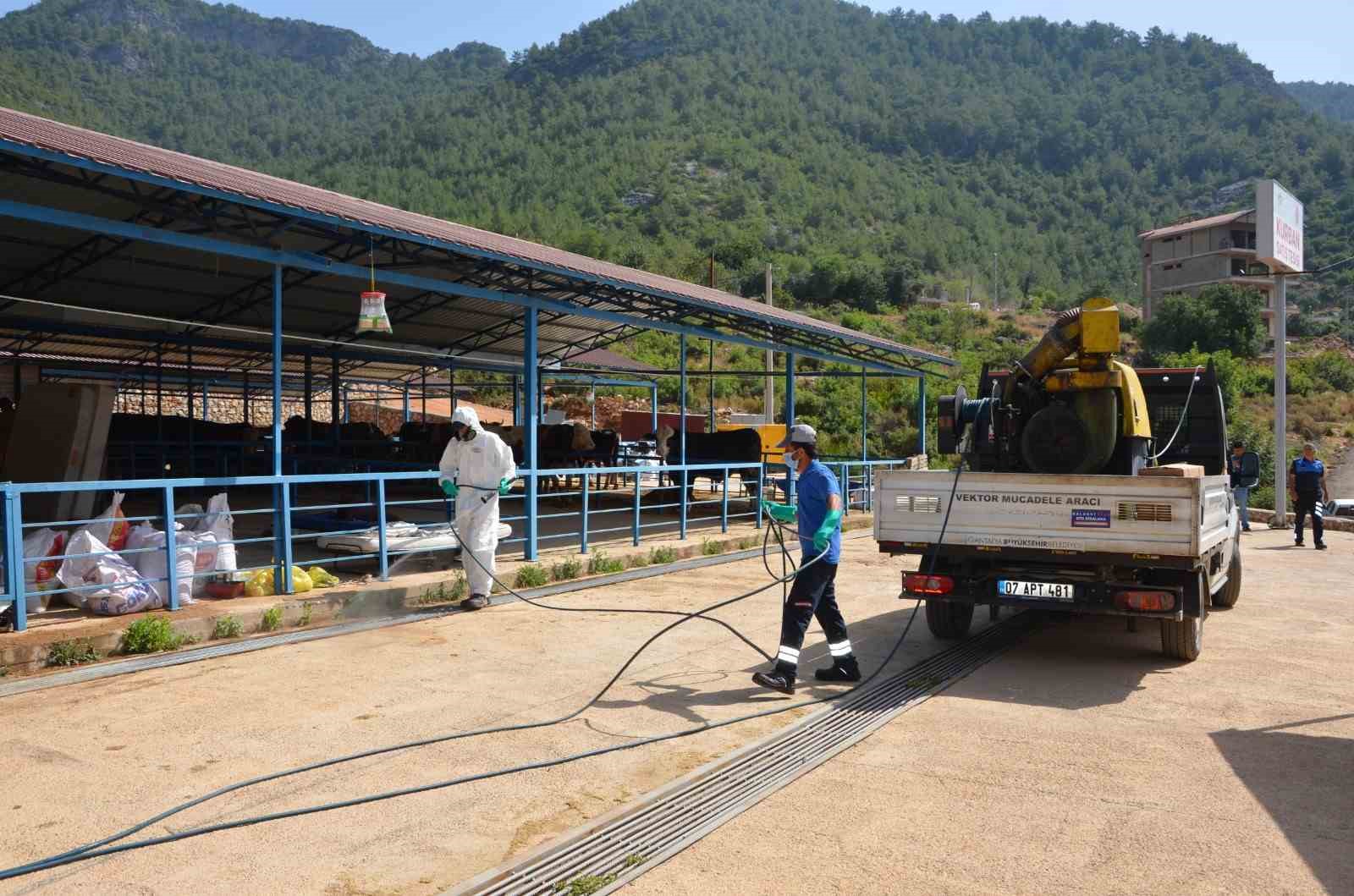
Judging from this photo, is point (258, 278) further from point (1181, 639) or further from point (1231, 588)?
point (1231, 588)

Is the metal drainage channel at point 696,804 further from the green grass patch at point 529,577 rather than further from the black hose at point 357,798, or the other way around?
the green grass patch at point 529,577

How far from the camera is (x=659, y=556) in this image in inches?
518

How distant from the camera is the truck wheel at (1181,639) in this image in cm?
765

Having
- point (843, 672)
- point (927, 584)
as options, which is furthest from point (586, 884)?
point (927, 584)

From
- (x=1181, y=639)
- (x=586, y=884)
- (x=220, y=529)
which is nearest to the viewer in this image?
(x=586, y=884)

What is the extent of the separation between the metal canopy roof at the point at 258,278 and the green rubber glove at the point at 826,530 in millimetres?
5196

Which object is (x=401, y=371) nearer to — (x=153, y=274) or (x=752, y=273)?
(x=153, y=274)

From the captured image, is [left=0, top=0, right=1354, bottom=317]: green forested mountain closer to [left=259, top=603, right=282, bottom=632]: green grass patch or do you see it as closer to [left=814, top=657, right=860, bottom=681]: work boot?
[left=259, top=603, right=282, bottom=632]: green grass patch

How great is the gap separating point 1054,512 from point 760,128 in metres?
134

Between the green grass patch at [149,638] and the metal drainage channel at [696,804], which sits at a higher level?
the green grass patch at [149,638]

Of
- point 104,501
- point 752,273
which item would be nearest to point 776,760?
point 104,501

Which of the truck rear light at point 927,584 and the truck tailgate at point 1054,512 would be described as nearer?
the truck tailgate at point 1054,512

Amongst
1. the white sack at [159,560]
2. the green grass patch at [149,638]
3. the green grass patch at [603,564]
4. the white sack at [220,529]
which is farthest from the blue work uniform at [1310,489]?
the green grass patch at [149,638]

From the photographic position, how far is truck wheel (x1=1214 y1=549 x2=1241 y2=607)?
10.3 m
